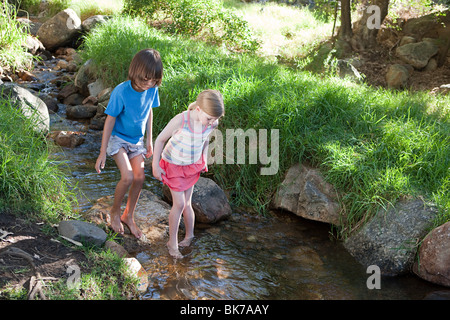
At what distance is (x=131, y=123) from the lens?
11.8 ft

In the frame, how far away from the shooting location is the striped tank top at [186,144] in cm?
343

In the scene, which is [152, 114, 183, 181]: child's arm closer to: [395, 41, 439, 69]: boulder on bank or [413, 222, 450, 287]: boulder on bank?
[413, 222, 450, 287]: boulder on bank

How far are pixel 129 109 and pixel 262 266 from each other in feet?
5.84

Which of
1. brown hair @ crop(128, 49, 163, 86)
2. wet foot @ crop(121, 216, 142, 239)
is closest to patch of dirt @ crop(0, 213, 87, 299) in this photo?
wet foot @ crop(121, 216, 142, 239)

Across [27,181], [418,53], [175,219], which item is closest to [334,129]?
[175,219]

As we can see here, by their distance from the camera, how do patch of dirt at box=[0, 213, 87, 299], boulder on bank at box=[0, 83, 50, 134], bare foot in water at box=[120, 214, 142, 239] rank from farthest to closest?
boulder on bank at box=[0, 83, 50, 134], bare foot in water at box=[120, 214, 142, 239], patch of dirt at box=[0, 213, 87, 299]

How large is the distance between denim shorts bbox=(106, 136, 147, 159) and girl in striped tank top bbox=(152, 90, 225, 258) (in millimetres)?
265

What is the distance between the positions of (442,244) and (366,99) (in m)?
2.58

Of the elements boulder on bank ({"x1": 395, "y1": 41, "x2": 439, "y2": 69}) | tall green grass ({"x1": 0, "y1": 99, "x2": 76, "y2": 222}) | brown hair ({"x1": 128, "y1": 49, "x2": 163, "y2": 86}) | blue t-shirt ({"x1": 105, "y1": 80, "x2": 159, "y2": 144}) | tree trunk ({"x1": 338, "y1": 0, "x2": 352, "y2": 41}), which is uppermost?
tree trunk ({"x1": 338, "y1": 0, "x2": 352, "y2": 41})

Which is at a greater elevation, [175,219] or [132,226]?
[175,219]

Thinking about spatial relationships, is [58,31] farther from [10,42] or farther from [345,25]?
[345,25]

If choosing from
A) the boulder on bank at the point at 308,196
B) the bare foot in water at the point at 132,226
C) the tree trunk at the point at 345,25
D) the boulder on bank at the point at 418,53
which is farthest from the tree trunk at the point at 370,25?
the bare foot in water at the point at 132,226

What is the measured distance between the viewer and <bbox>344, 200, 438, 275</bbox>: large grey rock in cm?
379

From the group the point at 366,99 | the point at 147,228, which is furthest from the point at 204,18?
the point at 147,228
